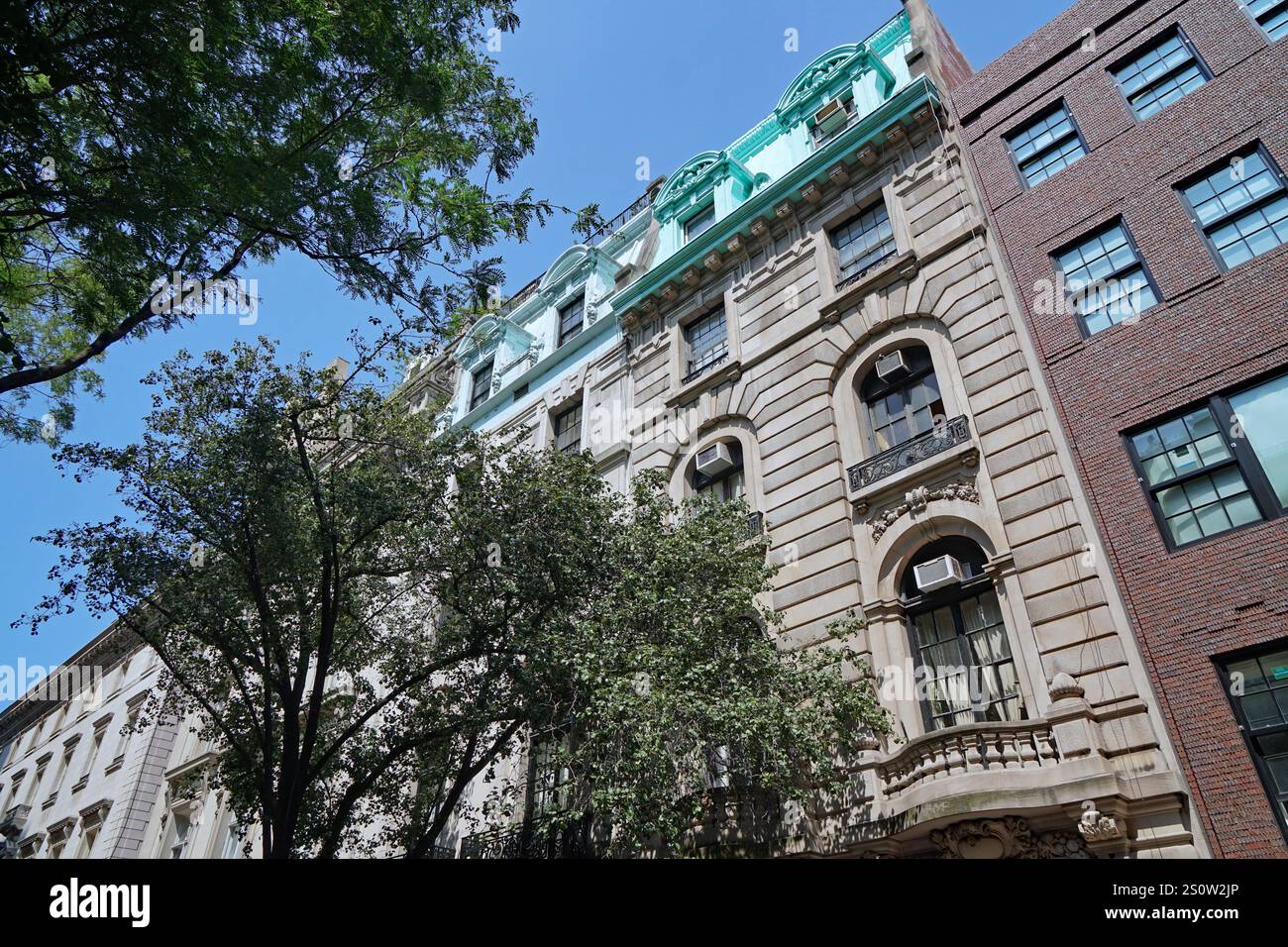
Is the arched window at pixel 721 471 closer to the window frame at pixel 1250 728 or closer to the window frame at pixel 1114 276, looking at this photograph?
the window frame at pixel 1114 276

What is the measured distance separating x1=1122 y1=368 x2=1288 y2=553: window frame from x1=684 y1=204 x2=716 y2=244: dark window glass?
1402 centimetres

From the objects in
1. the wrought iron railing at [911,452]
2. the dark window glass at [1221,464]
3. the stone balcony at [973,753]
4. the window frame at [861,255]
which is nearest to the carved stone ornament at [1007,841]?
the stone balcony at [973,753]

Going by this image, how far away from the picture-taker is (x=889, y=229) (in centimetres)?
1825

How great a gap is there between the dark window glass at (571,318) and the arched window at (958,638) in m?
15.4

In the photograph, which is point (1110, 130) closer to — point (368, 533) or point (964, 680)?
point (964, 680)

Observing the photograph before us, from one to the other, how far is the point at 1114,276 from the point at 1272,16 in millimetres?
5429

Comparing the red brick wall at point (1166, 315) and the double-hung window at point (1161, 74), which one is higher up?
the double-hung window at point (1161, 74)

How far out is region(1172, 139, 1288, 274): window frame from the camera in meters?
12.7

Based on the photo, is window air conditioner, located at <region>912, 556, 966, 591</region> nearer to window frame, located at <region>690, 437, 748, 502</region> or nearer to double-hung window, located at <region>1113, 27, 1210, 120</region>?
window frame, located at <region>690, 437, 748, 502</region>

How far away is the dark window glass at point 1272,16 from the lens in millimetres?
14027
